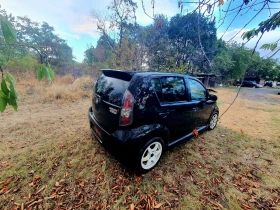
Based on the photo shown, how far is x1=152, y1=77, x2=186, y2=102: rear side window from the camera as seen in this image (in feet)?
7.08

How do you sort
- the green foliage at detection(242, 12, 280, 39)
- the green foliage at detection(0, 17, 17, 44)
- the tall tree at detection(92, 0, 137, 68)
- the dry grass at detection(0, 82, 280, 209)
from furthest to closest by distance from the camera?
the tall tree at detection(92, 0, 137, 68) < the dry grass at detection(0, 82, 280, 209) < the green foliage at detection(242, 12, 280, 39) < the green foliage at detection(0, 17, 17, 44)

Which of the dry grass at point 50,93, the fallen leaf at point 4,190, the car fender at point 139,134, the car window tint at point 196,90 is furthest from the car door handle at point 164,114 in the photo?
the dry grass at point 50,93

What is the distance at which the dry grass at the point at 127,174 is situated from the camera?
175 cm

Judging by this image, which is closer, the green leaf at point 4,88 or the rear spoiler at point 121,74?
the green leaf at point 4,88

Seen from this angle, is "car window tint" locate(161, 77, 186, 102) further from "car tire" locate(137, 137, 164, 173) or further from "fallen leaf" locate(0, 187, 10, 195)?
"fallen leaf" locate(0, 187, 10, 195)

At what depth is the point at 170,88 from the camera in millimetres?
2373

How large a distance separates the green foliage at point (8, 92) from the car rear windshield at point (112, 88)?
116 centimetres

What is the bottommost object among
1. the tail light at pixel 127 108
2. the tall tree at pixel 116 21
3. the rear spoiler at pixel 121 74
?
the tail light at pixel 127 108

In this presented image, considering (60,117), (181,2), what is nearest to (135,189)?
(181,2)

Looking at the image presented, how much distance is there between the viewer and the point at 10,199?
1.68 meters

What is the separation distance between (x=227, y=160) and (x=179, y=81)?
1819 mm

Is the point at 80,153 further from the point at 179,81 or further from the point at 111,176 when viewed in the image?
the point at 179,81

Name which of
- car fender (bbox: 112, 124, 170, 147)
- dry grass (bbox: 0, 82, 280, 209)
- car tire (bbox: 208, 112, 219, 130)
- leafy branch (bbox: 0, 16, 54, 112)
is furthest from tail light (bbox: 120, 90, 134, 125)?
car tire (bbox: 208, 112, 219, 130)

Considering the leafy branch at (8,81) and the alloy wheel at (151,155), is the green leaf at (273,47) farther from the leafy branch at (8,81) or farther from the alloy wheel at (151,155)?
the leafy branch at (8,81)
